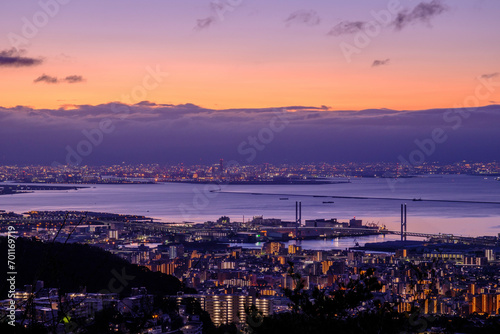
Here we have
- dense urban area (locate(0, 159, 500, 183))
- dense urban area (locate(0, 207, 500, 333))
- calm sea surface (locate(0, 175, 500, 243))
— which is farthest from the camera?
dense urban area (locate(0, 159, 500, 183))

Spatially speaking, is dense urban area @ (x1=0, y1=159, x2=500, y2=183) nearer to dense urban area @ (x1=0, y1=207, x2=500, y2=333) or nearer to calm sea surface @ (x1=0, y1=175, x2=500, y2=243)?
calm sea surface @ (x1=0, y1=175, x2=500, y2=243)

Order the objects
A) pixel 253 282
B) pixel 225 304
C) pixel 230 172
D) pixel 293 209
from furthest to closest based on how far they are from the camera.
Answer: pixel 230 172
pixel 293 209
pixel 253 282
pixel 225 304

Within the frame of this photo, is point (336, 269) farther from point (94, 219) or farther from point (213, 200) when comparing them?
point (213, 200)

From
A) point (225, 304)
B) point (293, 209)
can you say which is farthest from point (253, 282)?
point (293, 209)

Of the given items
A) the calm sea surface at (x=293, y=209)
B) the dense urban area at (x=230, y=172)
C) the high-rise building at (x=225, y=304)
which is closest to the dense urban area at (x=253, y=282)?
the high-rise building at (x=225, y=304)

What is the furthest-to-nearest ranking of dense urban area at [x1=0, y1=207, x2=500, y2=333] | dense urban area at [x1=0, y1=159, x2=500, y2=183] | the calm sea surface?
dense urban area at [x1=0, y1=159, x2=500, y2=183] → the calm sea surface → dense urban area at [x1=0, y1=207, x2=500, y2=333]

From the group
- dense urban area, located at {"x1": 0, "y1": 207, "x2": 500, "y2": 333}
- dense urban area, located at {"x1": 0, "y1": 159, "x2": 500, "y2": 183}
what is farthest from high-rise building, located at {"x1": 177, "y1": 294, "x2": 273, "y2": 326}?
dense urban area, located at {"x1": 0, "y1": 159, "x2": 500, "y2": 183}

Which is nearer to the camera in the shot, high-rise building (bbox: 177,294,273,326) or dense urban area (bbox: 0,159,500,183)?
high-rise building (bbox: 177,294,273,326)

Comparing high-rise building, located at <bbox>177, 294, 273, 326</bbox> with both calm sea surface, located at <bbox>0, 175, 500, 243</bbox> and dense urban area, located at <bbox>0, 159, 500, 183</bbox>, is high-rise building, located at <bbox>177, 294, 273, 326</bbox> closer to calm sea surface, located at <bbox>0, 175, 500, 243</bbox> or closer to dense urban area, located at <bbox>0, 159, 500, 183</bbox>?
A: calm sea surface, located at <bbox>0, 175, 500, 243</bbox>

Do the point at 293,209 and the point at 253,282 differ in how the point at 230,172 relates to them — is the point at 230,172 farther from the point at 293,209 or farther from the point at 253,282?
the point at 253,282

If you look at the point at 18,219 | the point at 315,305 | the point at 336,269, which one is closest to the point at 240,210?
the point at 18,219

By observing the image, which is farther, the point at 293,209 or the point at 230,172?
the point at 230,172

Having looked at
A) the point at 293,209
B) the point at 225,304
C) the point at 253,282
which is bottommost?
the point at 253,282
